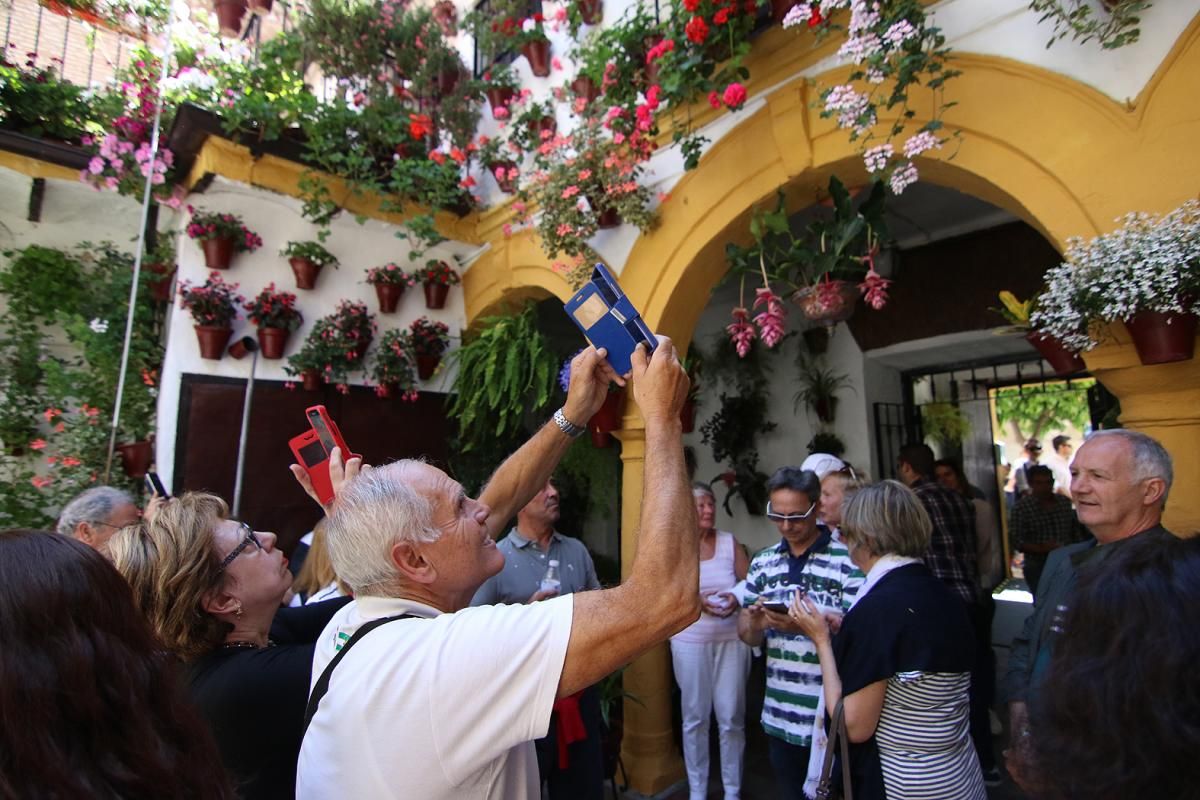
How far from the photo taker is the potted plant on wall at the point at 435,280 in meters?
6.12

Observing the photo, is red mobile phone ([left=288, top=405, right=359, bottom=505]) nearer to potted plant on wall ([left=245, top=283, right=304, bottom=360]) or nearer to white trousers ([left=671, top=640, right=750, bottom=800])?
white trousers ([left=671, top=640, right=750, bottom=800])

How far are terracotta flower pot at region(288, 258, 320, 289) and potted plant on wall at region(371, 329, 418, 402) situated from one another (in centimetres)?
71

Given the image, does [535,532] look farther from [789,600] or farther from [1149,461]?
[1149,461]

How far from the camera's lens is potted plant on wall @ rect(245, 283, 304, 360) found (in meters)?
5.30

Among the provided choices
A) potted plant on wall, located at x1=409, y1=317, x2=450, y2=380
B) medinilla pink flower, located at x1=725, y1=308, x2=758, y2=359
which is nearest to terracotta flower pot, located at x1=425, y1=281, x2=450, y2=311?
potted plant on wall, located at x1=409, y1=317, x2=450, y2=380

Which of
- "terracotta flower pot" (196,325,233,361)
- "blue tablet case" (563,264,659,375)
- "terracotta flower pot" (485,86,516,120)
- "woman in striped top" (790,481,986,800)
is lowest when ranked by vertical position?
"woman in striped top" (790,481,986,800)

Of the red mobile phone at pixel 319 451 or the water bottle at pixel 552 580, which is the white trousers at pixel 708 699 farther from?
the red mobile phone at pixel 319 451

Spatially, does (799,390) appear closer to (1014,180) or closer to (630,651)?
(1014,180)

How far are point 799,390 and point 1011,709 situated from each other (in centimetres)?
461

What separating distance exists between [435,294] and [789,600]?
4178mm

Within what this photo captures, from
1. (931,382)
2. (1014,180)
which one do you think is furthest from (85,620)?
(931,382)

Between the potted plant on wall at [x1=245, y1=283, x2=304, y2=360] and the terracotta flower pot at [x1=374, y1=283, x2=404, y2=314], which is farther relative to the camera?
the terracotta flower pot at [x1=374, y1=283, x2=404, y2=314]

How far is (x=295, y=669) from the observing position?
158 centimetres

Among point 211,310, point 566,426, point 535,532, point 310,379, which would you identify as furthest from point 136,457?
point 566,426
